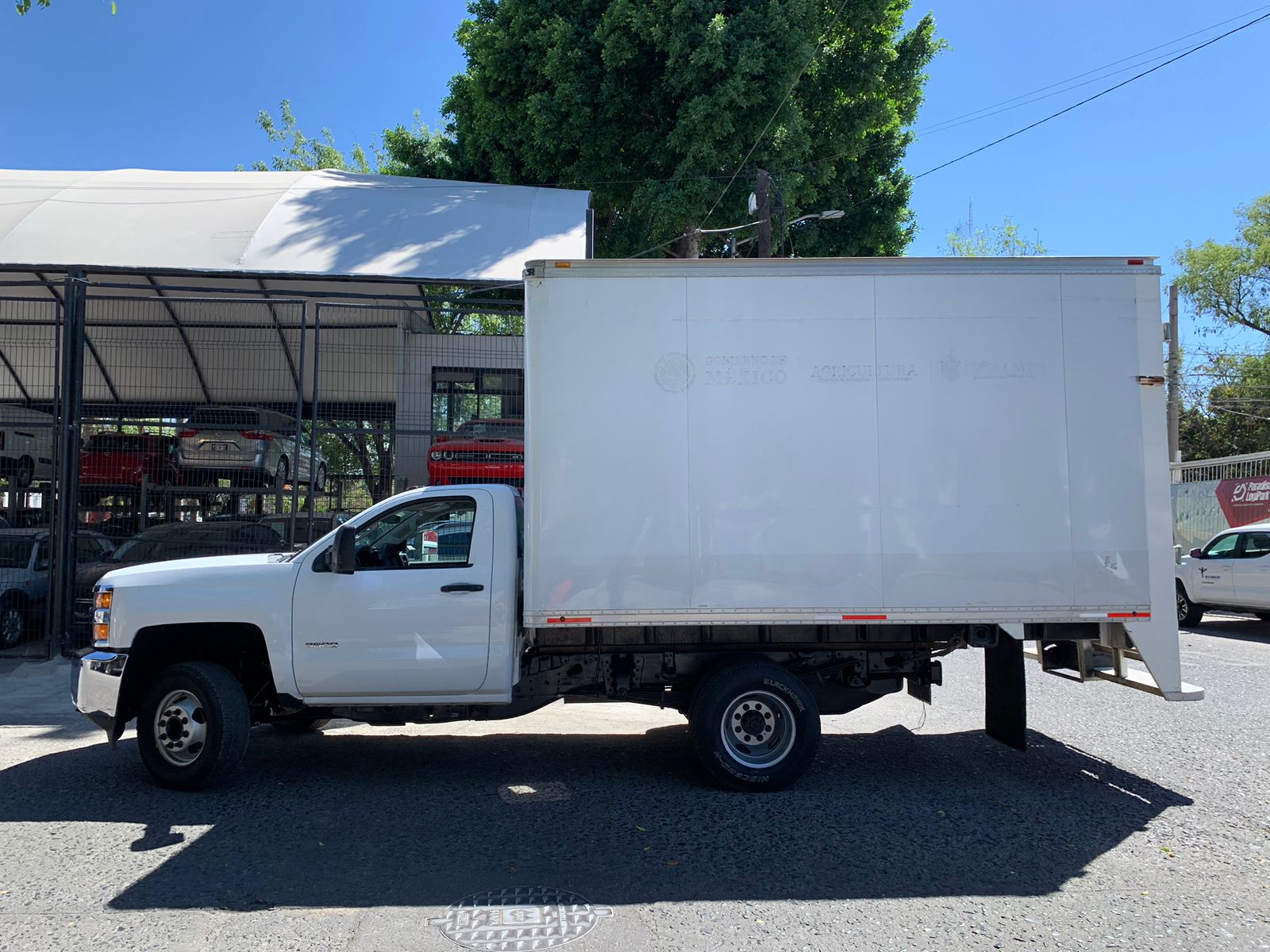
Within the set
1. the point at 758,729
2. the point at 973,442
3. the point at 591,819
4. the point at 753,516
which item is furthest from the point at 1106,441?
the point at 591,819

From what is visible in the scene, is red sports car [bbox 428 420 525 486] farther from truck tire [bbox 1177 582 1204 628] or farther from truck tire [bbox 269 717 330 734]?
truck tire [bbox 1177 582 1204 628]

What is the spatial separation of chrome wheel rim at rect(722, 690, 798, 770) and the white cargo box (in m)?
0.59

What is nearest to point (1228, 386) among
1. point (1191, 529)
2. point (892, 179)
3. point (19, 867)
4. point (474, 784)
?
point (1191, 529)

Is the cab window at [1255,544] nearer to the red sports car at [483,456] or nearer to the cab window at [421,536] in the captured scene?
the red sports car at [483,456]

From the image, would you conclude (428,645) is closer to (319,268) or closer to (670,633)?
(670,633)

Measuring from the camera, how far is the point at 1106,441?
601 centimetres

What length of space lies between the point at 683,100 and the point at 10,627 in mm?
13654

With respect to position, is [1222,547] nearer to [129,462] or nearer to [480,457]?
[480,457]

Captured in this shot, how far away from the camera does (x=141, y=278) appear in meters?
14.0

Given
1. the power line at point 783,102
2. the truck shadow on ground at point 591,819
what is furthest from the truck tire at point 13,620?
the power line at point 783,102

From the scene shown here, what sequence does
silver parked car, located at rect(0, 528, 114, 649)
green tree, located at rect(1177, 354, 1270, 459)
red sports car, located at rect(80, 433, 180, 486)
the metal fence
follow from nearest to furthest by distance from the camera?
the metal fence, silver parked car, located at rect(0, 528, 114, 649), red sports car, located at rect(80, 433, 180, 486), green tree, located at rect(1177, 354, 1270, 459)

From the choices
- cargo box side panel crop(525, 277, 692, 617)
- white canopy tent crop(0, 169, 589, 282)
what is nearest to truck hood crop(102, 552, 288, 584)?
cargo box side panel crop(525, 277, 692, 617)

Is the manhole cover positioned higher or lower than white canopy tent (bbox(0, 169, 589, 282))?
lower

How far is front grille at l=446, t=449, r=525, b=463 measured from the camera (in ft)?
35.9
